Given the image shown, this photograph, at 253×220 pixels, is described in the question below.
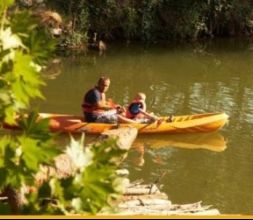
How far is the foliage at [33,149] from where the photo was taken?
1471 mm

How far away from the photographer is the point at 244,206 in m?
8.18

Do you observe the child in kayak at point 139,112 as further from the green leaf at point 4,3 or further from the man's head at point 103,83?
the green leaf at point 4,3

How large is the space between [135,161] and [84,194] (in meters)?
8.17

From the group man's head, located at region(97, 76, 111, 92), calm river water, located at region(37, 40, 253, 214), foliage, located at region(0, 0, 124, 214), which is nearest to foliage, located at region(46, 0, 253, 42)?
calm river water, located at region(37, 40, 253, 214)

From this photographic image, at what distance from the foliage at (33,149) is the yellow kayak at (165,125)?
871 centimetres

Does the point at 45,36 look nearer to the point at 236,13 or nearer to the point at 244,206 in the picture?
the point at 244,206

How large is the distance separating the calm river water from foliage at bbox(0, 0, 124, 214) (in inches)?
141

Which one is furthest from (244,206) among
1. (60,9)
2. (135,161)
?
(60,9)

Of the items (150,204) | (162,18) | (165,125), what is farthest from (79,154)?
(162,18)

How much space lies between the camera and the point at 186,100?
13.9 metres

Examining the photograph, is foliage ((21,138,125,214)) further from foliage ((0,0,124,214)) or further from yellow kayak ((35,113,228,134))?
yellow kayak ((35,113,228,134))

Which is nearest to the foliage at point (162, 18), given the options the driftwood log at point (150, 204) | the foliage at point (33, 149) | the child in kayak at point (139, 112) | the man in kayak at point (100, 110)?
the child in kayak at point (139, 112)

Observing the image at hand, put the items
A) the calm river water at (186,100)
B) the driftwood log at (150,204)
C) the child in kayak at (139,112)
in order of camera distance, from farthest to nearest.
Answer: the child in kayak at (139,112) < the calm river water at (186,100) < the driftwood log at (150,204)

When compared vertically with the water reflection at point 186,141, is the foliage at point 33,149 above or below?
above
